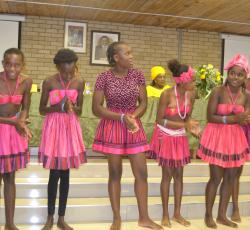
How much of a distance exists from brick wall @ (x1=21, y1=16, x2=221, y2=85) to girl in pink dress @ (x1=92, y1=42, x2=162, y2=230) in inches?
207

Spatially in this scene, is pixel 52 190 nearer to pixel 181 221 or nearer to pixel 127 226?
pixel 127 226

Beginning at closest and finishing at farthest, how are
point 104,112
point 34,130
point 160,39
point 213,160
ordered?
point 104,112
point 213,160
point 34,130
point 160,39

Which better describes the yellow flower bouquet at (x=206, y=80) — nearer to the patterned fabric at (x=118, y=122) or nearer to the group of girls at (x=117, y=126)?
the group of girls at (x=117, y=126)

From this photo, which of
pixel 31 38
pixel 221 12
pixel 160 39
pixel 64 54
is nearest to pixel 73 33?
pixel 31 38

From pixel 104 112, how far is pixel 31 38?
5583 millimetres

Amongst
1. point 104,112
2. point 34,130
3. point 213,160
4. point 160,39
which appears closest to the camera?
point 104,112

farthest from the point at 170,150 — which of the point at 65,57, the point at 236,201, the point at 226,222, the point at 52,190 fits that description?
the point at 65,57

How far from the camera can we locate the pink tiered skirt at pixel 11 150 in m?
3.02

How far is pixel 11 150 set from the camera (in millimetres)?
3072

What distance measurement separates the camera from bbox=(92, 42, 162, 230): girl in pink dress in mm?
3143

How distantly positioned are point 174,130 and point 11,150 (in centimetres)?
144

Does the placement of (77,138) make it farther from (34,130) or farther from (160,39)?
(160,39)

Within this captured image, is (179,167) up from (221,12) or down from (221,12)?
down

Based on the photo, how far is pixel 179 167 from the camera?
3.55 meters
